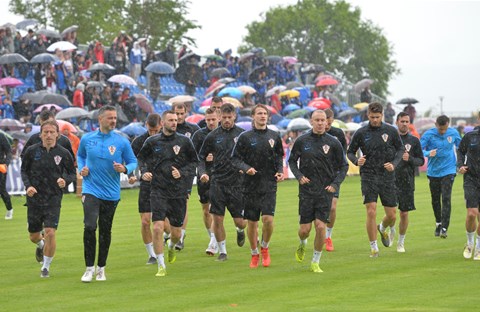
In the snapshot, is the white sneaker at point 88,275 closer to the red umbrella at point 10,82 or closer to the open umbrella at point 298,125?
the red umbrella at point 10,82

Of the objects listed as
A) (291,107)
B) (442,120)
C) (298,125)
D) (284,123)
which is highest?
(442,120)

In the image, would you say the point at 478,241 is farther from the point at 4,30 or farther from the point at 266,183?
the point at 4,30

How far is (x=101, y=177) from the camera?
15.2 meters

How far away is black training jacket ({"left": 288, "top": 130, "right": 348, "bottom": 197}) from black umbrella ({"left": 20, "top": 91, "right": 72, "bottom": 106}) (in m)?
21.7

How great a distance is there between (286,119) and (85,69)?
26.4ft

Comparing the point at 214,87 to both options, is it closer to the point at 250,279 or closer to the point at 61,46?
the point at 61,46

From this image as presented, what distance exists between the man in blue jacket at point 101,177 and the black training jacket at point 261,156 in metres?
2.08

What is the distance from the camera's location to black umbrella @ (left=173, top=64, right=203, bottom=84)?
48469mm

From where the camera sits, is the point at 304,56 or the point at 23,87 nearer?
the point at 23,87

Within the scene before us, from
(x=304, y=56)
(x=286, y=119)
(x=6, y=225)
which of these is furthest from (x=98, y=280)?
(x=304, y=56)

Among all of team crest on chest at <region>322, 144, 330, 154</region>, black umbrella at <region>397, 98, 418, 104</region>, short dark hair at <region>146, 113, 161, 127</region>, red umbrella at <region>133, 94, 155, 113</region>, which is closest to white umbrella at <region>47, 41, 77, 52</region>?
red umbrella at <region>133, 94, 155, 113</region>

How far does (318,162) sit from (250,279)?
6.51ft

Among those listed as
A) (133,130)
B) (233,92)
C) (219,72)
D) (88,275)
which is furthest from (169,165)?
(219,72)

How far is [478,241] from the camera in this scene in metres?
17.4
